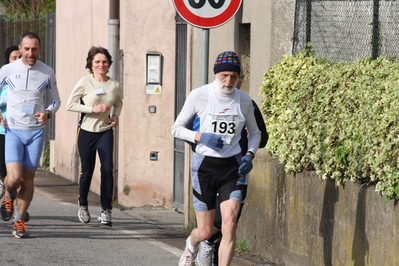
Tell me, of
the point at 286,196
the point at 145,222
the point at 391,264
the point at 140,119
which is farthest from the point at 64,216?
the point at 391,264

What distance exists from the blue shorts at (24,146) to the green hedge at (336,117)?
92.6 inches

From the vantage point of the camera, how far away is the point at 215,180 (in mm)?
7930

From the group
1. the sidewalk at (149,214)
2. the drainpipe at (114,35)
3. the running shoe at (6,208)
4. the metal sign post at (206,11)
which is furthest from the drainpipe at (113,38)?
the metal sign post at (206,11)

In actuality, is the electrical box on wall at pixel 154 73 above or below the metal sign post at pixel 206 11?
below

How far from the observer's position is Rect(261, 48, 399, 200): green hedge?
7484mm

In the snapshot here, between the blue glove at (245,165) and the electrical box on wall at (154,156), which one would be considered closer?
the blue glove at (245,165)

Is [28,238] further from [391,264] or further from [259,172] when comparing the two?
[391,264]

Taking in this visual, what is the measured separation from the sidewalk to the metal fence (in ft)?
7.03

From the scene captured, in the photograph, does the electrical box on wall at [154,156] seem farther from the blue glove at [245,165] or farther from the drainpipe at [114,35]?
the blue glove at [245,165]

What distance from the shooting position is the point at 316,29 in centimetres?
992

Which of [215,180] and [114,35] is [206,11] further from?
[114,35]

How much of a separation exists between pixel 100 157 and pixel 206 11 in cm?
233

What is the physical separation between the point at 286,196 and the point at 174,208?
14.6ft

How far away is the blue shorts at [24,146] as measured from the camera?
10281 mm
